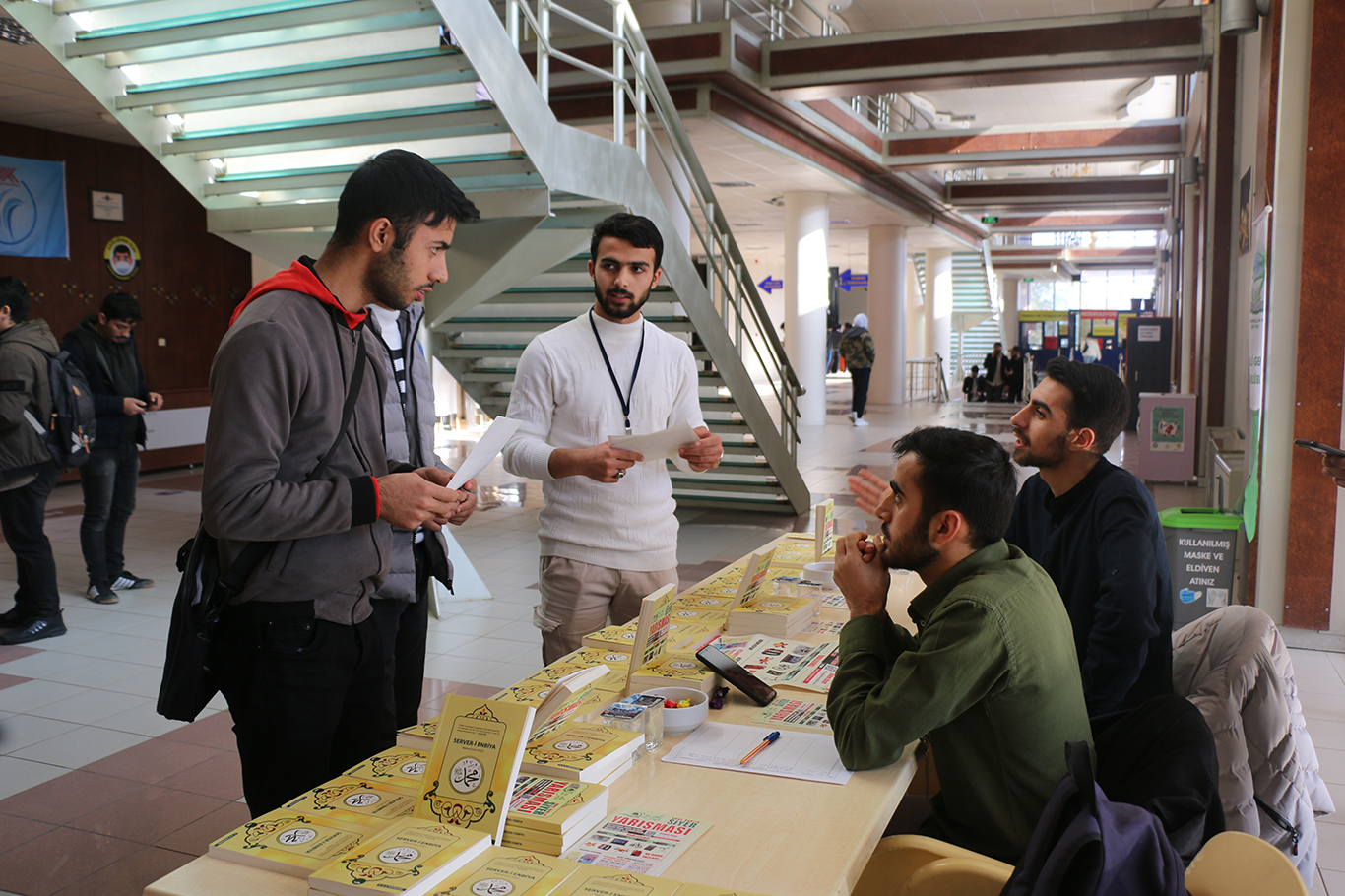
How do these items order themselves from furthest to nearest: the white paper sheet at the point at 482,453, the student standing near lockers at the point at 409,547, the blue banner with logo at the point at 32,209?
the blue banner with logo at the point at 32,209 → the student standing near lockers at the point at 409,547 → the white paper sheet at the point at 482,453

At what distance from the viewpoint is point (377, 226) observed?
6.20 ft

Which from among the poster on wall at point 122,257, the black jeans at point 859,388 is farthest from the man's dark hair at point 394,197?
the black jeans at point 859,388

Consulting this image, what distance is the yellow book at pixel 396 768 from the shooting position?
5.62ft

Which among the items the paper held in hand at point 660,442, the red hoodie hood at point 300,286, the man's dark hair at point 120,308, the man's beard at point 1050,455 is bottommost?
the man's beard at point 1050,455

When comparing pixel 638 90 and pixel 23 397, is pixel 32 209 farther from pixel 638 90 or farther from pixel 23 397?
pixel 638 90

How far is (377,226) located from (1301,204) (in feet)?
15.8

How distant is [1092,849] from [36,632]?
531 centimetres

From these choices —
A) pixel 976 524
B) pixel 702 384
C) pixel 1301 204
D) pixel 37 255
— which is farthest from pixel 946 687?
pixel 37 255

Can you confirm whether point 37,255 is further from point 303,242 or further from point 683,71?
point 683,71

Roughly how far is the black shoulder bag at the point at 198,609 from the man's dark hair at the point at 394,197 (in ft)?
1.37

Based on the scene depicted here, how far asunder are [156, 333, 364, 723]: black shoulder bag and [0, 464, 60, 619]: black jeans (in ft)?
12.8

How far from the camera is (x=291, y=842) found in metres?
1.48

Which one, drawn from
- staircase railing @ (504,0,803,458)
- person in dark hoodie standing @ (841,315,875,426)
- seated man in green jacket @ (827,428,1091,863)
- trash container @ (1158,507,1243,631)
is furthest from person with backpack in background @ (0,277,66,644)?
person in dark hoodie standing @ (841,315,875,426)

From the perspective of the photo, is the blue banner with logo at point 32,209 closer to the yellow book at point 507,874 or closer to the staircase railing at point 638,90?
the staircase railing at point 638,90
